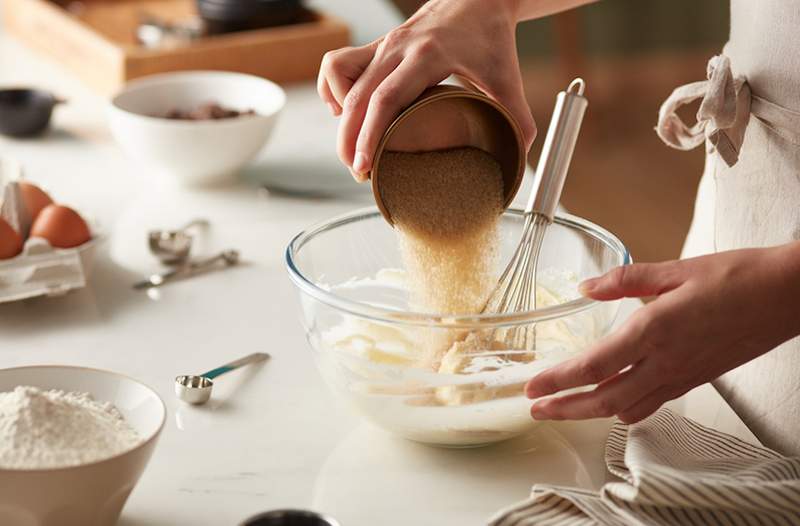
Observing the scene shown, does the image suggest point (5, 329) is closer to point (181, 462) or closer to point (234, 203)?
point (181, 462)

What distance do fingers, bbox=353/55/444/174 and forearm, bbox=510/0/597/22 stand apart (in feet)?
0.64

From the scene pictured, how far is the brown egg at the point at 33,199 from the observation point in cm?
134

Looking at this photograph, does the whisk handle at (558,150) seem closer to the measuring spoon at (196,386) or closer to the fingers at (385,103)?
the fingers at (385,103)

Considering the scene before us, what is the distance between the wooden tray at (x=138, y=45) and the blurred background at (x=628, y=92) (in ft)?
5.27

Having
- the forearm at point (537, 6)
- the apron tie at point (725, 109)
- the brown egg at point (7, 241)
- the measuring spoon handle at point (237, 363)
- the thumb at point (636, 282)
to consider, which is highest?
the forearm at point (537, 6)

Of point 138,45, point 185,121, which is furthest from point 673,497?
point 138,45

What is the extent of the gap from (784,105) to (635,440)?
350 millimetres

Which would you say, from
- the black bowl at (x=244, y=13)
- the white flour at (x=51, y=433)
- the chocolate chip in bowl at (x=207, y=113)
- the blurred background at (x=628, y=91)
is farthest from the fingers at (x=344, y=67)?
the blurred background at (x=628, y=91)

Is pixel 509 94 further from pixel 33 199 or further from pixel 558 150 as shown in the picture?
pixel 33 199

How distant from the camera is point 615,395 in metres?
0.83

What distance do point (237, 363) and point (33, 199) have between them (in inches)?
16.3

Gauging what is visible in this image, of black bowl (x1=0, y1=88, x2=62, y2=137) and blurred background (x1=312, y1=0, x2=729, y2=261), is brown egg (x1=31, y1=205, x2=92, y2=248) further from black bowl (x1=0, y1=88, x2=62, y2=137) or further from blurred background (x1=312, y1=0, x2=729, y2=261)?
blurred background (x1=312, y1=0, x2=729, y2=261)

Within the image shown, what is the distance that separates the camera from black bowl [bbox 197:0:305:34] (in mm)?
2055

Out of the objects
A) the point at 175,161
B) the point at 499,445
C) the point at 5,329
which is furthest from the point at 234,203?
the point at 499,445
